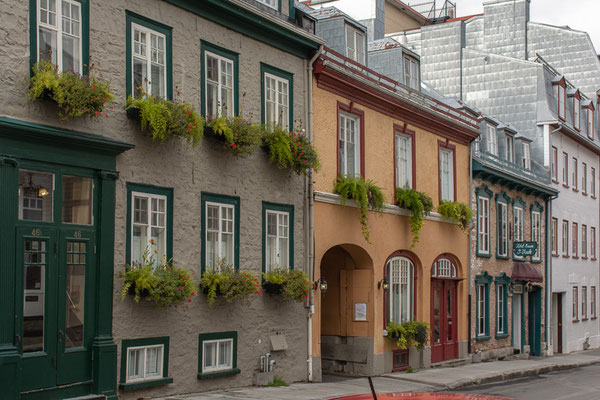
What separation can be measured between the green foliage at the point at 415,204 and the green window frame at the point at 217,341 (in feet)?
23.9

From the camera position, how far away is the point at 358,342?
783 inches

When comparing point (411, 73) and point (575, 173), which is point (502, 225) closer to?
point (411, 73)

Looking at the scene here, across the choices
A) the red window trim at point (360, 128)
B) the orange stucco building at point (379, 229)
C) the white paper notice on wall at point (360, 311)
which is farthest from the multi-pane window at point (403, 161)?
the white paper notice on wall at point (360, 311)

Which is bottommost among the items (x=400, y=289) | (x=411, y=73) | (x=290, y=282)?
(x=400, y=289)

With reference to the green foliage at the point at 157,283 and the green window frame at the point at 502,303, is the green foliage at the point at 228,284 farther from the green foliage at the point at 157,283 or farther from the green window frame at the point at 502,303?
the green window frame at the point at 502,303

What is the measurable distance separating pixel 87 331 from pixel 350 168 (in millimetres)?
8719

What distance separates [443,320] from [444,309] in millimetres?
322

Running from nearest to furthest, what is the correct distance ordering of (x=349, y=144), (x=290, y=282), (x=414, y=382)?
(x=290, y=282)
(x=414, y=382)
(x=349, y=144)

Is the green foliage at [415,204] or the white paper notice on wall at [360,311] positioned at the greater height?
the green foliage at [415,204]

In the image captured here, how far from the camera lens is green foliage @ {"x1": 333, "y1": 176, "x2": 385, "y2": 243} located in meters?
18.4

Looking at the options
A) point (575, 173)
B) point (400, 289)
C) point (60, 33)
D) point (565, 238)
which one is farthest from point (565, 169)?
point (60, 33)

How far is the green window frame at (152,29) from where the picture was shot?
13.1m

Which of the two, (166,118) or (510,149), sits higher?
(510,149)

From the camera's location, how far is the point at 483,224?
26.6m
